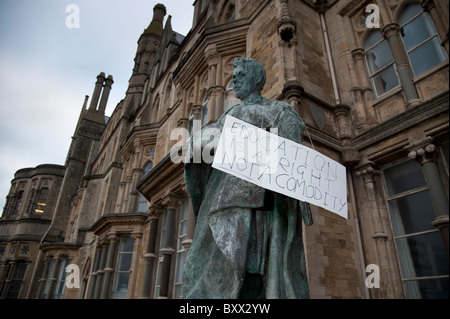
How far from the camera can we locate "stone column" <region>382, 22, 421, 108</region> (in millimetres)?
5547

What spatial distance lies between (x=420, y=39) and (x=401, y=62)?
0.68 m

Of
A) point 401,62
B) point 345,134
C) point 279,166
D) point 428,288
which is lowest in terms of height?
point 428,288

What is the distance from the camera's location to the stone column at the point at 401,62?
5547 millimetres

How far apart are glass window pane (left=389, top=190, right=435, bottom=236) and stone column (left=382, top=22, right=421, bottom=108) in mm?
1744

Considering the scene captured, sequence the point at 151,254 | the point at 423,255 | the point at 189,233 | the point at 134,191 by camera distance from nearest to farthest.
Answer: the point at 423,255
the point at 189,233
the point at 151,254
the point at 134,191

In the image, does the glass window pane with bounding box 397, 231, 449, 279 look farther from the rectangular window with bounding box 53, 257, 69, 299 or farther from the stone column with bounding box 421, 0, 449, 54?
the rectangular window with bounding box 53, 257, 69, 299

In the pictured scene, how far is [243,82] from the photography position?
229cm

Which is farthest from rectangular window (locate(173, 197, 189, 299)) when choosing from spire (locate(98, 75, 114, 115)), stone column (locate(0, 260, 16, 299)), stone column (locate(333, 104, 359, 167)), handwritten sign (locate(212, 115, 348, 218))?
spire (locate(98, 75, 114, 115))

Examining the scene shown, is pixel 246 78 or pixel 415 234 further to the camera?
pixel 415 234

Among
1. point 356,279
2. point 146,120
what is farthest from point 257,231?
point 146,120

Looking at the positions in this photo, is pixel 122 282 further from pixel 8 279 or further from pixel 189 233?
pixel 8 279

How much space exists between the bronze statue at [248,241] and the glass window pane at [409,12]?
20.0ft

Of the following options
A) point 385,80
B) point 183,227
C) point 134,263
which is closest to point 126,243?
point 134,263

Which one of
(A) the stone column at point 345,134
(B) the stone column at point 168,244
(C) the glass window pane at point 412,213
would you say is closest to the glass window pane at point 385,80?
(A) the stone column at point 345,134
